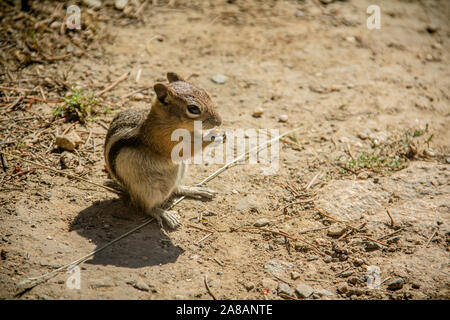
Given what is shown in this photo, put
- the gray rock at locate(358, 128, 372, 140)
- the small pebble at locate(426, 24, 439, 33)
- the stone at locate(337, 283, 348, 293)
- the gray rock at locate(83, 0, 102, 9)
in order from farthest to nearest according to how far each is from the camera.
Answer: the small pebble at locate(426, 24, 439, 33) < the gray rock at locate(83, 0, 102, 9) < the gray rock at locate(358, 128, 372, 140) < the stone at locate(337, 283, 348, 293)

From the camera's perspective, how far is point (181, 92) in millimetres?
2795

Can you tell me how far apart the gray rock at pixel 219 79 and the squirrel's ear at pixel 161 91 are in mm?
1725

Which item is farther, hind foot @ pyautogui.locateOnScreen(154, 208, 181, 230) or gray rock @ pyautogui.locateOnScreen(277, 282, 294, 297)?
hind foot @ pyautogui.locateOnScreen(154, 208, 181, 230)

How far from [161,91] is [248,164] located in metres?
1.20

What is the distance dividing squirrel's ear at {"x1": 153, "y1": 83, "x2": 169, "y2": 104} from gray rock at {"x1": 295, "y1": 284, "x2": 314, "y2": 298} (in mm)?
1553

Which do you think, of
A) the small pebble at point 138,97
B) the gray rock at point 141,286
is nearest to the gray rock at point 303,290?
the gray rock at point 141,286

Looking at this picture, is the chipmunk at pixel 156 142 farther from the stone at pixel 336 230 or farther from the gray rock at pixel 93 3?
the gray rock at pixel 93 3

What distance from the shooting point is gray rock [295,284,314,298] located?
2.46m

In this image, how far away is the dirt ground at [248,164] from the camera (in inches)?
101

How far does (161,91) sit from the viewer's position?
276 centimetres

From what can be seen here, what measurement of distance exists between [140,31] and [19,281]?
143 inches

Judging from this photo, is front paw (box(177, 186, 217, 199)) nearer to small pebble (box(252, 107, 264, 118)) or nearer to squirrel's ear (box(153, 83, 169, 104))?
squirrel's ear (box(153, 83, 169, 104))

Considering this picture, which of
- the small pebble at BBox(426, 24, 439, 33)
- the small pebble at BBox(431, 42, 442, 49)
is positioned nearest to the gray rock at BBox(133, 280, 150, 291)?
the small pebble at BBox(431, 42, 442, 49)

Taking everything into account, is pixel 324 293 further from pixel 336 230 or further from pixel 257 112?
pixel 257 112
